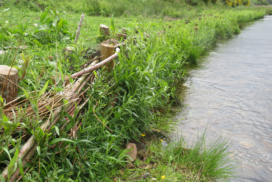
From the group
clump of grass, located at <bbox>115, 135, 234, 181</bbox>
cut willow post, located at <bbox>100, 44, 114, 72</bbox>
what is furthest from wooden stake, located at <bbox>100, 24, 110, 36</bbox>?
clump of grass, located at <bbox>115, 135, 234, 181</bbox>

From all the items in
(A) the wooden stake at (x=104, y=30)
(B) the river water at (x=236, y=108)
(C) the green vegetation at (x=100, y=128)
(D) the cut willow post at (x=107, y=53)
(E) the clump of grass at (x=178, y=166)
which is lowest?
(B) the river water at (x=236, y=108)

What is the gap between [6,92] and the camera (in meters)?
2.03

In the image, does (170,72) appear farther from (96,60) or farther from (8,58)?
(8,58)

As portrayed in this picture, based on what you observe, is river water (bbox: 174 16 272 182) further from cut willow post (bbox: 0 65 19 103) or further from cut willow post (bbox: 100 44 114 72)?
cut willow post (bbox: 0 65 19 103)

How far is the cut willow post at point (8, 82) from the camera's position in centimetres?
192

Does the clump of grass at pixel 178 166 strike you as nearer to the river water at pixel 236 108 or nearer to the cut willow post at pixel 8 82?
the river water at pixel 236 108

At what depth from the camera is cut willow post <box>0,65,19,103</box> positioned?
1925 millimetres

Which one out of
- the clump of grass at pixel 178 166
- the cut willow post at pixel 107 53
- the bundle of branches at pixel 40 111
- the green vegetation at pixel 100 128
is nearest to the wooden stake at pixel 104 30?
the green vegetation at pixel 100 128

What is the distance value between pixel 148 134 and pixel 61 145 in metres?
1.41

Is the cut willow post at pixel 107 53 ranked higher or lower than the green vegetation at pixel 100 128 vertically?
higher

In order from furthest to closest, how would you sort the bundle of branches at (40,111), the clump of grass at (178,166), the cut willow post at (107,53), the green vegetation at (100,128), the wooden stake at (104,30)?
the wooden stake at (104,30) → the cut willow post at (107,53) → the clump of grass at (178,166) → the green vegetation at (100,128) → the bundle of branches at (40,111)

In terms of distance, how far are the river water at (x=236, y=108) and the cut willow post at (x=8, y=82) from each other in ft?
7.32

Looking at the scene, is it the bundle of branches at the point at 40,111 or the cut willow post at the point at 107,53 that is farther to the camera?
the cut willow post at the point at 107,53

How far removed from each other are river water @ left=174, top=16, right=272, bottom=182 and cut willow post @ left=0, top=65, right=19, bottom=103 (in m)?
2.23
